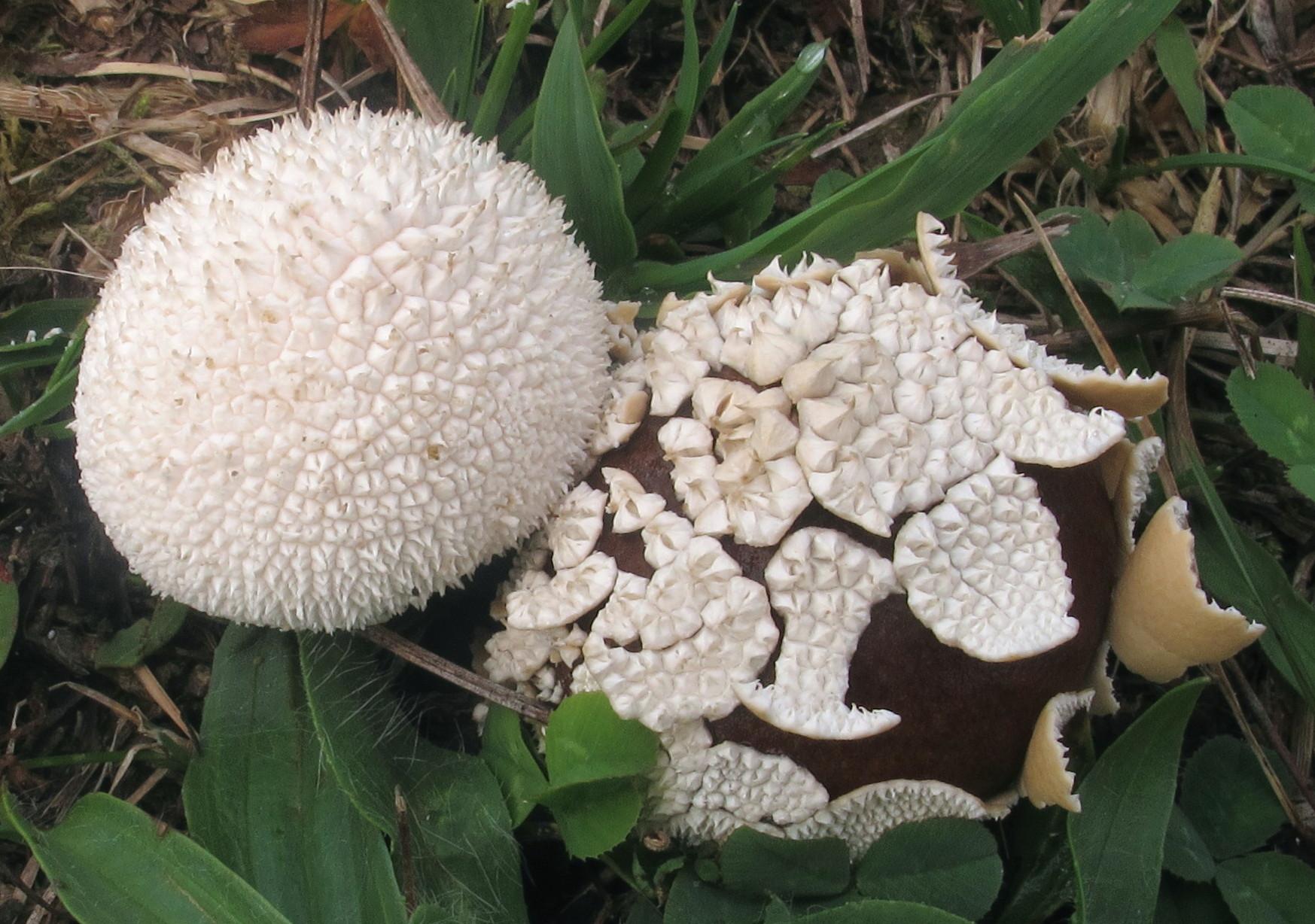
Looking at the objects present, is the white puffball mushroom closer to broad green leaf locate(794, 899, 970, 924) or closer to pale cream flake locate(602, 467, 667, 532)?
pale cream flake locate(602, 467, 667, 532)

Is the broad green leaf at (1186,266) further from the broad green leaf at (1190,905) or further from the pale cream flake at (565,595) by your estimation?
the pale cream flake at (565,595)

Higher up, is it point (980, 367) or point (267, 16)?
point (267, 16)

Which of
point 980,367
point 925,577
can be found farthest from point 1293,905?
point 980,367

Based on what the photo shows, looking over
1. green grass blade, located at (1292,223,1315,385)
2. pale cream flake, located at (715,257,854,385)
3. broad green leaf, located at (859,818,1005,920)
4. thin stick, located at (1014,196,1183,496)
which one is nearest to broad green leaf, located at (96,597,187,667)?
pale cream flake, located at (715,257,854,385)

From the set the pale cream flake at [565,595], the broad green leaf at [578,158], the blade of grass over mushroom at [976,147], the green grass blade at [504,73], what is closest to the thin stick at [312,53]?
the green grass blade at [504,73]

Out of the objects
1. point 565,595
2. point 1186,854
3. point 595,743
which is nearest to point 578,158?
point 565,595

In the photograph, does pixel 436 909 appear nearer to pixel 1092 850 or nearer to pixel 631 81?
pixel 1092 850
